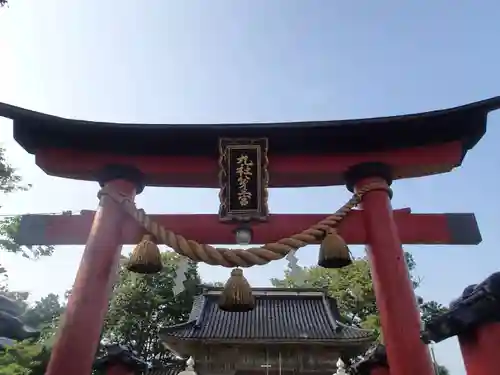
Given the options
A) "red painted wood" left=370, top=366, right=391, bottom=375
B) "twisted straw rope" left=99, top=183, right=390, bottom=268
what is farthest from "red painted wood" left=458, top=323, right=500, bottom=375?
"red painted wood" left=370, top=366, right=391, bottom=375

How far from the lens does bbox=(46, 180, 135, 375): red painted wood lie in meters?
3.48

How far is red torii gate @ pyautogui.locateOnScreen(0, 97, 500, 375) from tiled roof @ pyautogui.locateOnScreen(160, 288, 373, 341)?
26.6 feet

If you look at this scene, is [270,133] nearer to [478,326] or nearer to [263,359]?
[478,326]

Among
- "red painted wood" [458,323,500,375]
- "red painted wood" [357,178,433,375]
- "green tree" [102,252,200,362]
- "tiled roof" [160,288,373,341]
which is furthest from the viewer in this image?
"green tree" [102,252,200,362]

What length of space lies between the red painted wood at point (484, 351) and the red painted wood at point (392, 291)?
3.85 feet

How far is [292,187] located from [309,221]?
28.0 inches

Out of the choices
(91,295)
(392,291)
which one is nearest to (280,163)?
(392,291)

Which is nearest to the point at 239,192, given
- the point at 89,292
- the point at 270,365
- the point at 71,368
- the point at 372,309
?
the point at 89,292

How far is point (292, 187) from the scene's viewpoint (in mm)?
4945

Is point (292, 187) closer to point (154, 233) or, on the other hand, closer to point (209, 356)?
point (154, 233)

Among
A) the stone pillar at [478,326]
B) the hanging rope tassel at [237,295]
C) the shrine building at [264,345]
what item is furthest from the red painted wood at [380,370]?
the shrine building at [264,345]

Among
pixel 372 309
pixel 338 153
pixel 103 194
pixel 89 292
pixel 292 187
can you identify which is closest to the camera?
pixel 89 292

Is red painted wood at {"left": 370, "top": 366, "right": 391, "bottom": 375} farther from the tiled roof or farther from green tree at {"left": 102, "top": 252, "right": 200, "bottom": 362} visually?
green tree at {"left": 102, "top": 252, "right": 200, "bottom": 362}

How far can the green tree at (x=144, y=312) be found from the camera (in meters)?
26.0
